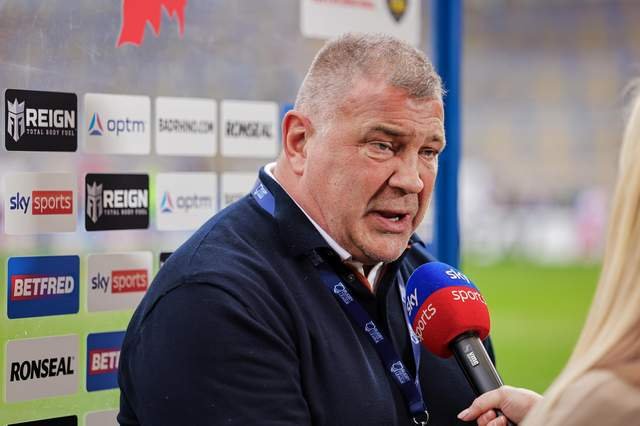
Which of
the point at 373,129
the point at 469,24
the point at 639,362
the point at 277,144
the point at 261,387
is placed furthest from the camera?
the point at 469,24

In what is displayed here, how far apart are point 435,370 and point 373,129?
573 millimetres

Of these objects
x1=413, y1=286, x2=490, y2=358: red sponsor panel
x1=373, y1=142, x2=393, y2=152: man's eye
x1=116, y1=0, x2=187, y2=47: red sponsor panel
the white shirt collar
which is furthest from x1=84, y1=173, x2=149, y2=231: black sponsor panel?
x1=413, y1=286, x2=490, y2=358: red sponsor panel

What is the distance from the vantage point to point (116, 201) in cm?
260

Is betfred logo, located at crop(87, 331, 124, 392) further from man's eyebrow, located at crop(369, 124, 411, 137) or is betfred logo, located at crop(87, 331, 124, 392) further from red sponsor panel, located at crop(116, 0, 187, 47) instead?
man's eyebrow, located at crop(369, 124, 411, 137)

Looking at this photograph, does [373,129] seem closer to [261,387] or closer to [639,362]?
[261,387]

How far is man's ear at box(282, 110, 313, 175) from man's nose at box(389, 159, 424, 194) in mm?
216

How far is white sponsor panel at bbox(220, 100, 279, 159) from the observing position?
9.43 feet

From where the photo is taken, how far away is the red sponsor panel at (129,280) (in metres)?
2.61

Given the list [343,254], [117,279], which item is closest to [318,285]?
[343,254]

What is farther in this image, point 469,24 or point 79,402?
point 469,24

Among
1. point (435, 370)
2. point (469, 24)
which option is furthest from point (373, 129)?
point (469, 24)

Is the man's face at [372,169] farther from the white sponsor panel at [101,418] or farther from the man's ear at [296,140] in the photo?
the white sponsor panel at [101,418]

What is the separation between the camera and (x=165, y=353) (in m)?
1.96

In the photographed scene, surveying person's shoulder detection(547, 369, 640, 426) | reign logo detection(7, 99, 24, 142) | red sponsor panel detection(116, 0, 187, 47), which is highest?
red sponsor panel detection(116, 0, 187, 47)
